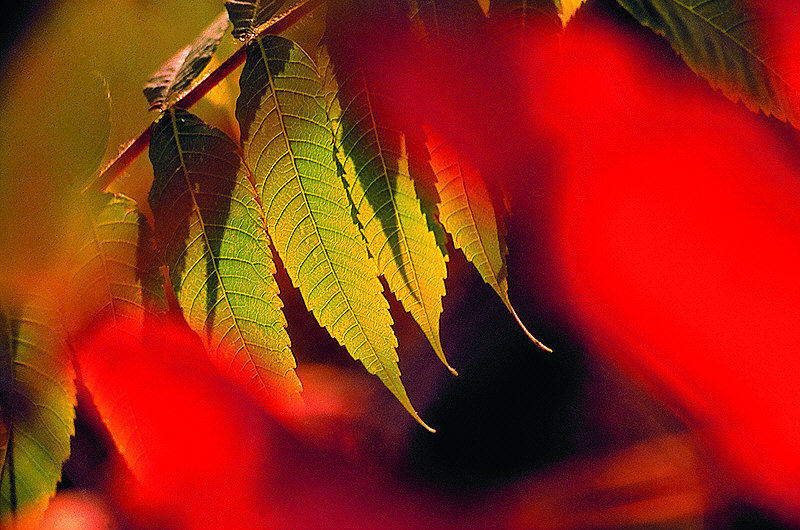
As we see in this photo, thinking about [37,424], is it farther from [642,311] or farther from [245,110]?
[642,311]

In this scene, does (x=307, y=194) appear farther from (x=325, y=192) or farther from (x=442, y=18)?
(x=442, y=18)

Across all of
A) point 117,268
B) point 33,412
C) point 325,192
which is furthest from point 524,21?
point 33,412

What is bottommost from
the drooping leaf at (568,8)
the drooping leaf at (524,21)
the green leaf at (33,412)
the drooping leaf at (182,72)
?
the green leaf at (33,412)

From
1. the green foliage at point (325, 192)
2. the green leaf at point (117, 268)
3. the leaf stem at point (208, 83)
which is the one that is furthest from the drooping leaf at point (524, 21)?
the green leaf at point (117, 268)

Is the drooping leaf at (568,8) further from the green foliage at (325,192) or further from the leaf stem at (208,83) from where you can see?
the leaf stem at (208,83)

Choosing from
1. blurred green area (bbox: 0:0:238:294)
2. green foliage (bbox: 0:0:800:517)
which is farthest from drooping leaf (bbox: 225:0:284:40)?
blurred green area (bbox: 0:0:238:294)

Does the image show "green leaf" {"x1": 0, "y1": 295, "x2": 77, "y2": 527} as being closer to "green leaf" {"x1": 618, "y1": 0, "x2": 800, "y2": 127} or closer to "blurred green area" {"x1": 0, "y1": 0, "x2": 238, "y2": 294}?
"blurred green area" {"x1": 0, "y1": 0, "x2": 238, "y2": 294}
